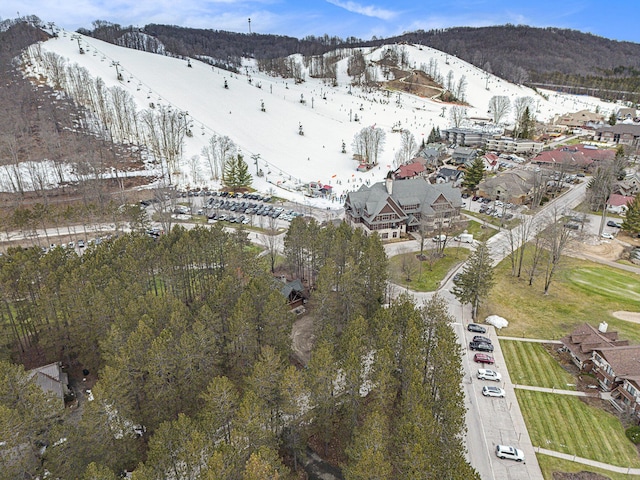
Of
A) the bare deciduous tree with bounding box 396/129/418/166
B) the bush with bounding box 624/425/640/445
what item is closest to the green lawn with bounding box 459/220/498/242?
the bush with bounding box 624/425/640/445

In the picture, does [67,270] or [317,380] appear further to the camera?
[67,270]

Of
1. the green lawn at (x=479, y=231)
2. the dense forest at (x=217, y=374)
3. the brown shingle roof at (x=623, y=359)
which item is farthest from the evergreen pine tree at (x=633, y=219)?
the dense forest at (x=217, y=374)

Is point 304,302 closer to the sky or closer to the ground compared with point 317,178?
closer to the ground

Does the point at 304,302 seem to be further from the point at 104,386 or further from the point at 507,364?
the point at 104,386

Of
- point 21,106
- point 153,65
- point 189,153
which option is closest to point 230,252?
point 189,153

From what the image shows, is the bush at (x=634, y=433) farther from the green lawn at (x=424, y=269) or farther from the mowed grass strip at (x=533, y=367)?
the green lawn at (x=424, y=269)

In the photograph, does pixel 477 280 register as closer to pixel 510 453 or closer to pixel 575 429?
pixel 575 429
